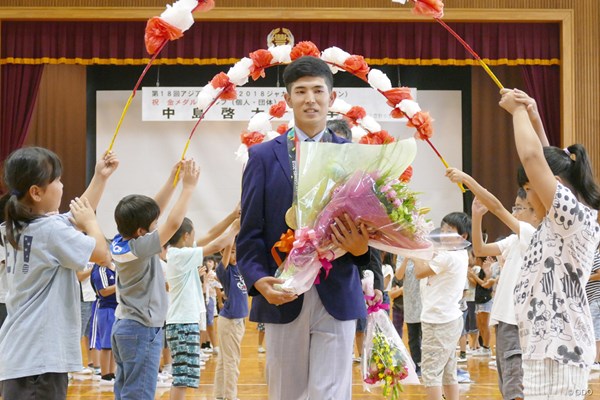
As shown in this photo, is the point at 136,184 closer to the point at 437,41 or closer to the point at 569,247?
the point at 437,41

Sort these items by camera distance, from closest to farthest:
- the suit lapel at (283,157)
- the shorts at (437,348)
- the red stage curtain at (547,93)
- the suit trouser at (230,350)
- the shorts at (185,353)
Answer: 1. the suit lapel at (283,157)
2. the shorts at (185,353)
3. the shorts at (437,348)
4. the suit trouser at (230,350)
5. the red stage curtain at (547,93)

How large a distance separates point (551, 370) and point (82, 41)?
10.2 metres

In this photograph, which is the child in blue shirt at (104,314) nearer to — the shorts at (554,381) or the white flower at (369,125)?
the white flower at (369,125)

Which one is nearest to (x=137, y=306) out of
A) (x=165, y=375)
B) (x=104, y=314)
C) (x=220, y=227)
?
(x=220, y=227)

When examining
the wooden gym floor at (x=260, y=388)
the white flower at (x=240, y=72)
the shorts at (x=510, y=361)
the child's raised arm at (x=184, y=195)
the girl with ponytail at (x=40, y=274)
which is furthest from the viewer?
the wooden gym floor at (x=260, y=388)

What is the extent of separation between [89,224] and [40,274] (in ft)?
0.86

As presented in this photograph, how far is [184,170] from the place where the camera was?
12.6 feet

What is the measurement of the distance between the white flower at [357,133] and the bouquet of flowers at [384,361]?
242 cm

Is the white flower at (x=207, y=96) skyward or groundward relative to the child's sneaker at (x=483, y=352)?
skyward

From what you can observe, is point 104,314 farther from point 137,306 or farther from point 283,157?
point 283,157

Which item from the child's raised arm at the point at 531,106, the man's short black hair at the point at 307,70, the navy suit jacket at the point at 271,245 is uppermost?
the man's short black hair at the point at 307,70

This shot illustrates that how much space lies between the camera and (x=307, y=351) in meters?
2.97

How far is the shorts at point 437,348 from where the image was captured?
568cm

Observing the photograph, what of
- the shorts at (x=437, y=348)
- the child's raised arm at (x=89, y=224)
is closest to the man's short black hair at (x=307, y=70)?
the child's raised arm at (x=89, y=224)
